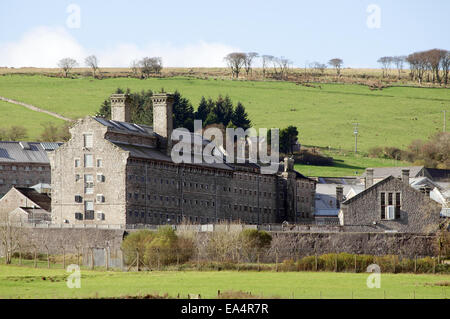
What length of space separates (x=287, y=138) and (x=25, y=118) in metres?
44.9

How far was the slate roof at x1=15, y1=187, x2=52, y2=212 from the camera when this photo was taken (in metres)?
116

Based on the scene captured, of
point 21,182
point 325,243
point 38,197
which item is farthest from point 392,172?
point 325,243

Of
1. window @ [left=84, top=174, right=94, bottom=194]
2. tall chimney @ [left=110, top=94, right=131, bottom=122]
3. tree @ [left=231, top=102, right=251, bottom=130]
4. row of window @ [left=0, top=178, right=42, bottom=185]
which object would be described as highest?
tall chimney @ [left=110, top=94, right=131, bottom=122]

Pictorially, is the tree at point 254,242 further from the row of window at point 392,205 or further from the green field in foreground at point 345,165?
the green field in foreground at point 345,165

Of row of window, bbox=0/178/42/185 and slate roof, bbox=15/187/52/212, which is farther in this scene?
row of window, bbox=0/178/42/185

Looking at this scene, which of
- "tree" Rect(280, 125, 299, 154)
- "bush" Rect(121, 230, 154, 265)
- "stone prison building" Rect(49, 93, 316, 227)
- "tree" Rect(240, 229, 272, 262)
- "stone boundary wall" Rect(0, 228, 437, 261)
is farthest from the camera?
"tree" Rect(280, 125, 299, 154)

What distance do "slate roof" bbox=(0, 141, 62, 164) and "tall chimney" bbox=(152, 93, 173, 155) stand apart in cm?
2756

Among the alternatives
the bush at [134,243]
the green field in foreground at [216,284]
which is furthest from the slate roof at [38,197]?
the green field in foreground at [216,284]

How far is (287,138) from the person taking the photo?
171000 mm

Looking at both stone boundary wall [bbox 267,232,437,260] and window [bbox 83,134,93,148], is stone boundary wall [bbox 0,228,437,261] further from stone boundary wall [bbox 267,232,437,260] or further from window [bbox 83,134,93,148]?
window [bbox 83,134,93,148]

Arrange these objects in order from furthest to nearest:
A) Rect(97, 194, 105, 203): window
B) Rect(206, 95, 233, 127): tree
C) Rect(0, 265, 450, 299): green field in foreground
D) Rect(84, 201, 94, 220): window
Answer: Rect(206, 95, 233, 127): tree < Rect(84, 201, 94, 220): window < Rect(97, 194, 105, 203): window < Rect(0, 265, 450, 299): green field in foreground

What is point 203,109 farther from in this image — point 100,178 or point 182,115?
point 100,178

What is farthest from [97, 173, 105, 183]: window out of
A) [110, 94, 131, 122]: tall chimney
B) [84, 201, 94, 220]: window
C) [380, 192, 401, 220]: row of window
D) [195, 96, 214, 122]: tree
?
[195, 96, 214, 122]: tree
